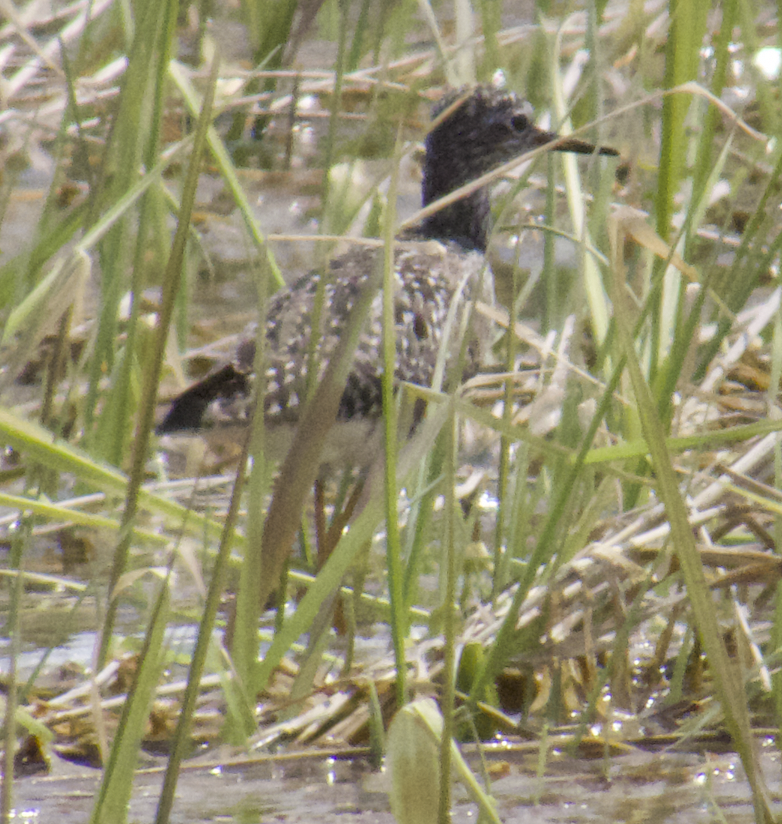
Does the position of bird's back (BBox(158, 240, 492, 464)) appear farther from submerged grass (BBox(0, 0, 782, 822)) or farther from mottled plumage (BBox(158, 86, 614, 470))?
submerged grass (BBox(0, 0, 782, 822))

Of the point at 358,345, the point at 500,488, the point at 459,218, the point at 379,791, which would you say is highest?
the point at 459,218

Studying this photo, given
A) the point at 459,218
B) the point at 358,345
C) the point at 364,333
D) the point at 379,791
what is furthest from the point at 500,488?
the point at 459,218

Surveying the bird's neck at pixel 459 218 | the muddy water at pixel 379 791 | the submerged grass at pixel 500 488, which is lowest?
the muddy water at pixel 379 791

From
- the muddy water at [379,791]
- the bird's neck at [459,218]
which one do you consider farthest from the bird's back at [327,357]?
the muddy water at [379,791]

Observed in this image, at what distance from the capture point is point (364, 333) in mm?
3387

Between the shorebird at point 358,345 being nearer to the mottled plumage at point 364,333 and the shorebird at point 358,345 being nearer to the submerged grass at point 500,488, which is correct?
the mottled plumage at point 364,333

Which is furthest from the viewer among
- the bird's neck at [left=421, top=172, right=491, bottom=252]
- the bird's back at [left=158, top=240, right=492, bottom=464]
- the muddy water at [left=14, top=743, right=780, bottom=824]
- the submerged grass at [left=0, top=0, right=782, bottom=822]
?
the bird's neck at [left=421, top=172, right=491, bottom=252]

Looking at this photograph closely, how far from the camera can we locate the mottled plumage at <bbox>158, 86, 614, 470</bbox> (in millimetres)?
3182

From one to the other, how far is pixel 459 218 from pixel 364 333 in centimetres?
128

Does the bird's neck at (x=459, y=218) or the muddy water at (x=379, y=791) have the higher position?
the bird's neck at (x=459, y=218)

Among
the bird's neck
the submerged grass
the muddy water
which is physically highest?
the bird's neck

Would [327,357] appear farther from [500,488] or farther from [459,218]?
[459,218]

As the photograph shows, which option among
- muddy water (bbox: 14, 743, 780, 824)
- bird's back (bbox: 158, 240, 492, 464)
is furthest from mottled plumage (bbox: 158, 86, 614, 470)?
muddy water (bbox: 14, 743, 780, 824)

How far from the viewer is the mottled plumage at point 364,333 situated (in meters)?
3.18
